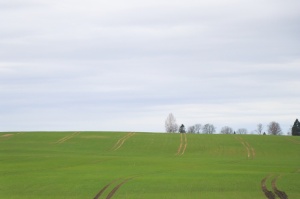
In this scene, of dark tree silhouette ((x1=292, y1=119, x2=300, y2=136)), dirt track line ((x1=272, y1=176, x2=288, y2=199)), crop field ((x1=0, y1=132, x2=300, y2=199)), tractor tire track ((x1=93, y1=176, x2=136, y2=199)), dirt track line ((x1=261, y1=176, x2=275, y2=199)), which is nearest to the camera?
dirt track line ((x1=272, y1=176, x2=288, y2=199))

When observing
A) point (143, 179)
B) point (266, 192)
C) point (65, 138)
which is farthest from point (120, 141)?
point (266, 192)

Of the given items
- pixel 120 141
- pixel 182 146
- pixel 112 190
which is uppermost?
pixel 120 141

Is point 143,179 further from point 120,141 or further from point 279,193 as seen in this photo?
point 120,141

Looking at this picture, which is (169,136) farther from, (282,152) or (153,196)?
(153,196)

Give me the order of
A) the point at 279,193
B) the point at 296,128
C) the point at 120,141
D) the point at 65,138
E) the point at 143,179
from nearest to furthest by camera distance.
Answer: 1. the point at 279,193
2. the point at 143,179
3. the point at 120,141
4. the point at 65,138
5. the point at 296,128

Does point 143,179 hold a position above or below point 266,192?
above

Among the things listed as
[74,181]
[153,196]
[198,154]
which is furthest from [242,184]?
[198,154]

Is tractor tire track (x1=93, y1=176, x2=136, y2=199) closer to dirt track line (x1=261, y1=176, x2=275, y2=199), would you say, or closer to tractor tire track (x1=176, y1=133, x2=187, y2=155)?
dirt track line (x1=261, y1=176, x2=275, y2=199)

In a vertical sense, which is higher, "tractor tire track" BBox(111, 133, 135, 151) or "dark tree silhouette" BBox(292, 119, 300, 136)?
"dark tree silhouette" BBox(292, 119, 300, 136)

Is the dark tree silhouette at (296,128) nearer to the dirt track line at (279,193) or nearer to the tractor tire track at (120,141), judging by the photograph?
the tractor tire track at (120,141)

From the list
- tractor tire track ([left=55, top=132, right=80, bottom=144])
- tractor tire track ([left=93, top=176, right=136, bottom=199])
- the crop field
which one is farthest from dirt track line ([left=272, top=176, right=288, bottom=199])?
tractor tire track ([left=55, top=132, right=80, bottom=144])

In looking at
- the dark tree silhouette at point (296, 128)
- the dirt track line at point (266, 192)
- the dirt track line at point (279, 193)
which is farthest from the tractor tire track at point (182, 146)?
the dark tree silhouette at point (296, 128)

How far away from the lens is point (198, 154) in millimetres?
76500

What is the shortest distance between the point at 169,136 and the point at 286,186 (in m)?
65.9
